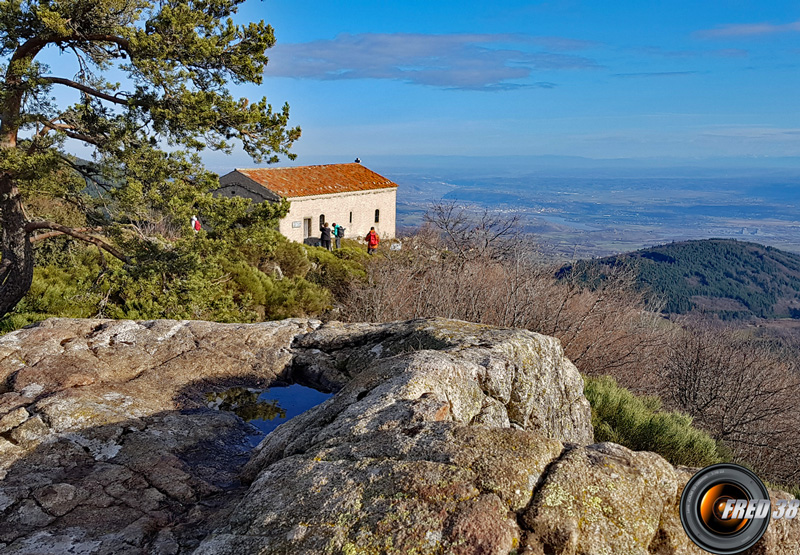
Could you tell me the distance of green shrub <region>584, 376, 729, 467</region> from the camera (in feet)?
22.8

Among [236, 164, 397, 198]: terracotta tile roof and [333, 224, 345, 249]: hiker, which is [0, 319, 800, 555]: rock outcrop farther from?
[333, 224, 345, 249]: hiker

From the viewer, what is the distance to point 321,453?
110 inches

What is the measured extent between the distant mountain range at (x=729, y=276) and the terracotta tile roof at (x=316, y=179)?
37.0 m

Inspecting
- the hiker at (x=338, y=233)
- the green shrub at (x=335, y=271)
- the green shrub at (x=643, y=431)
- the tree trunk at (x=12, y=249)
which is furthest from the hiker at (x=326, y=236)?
the green shrub at (x=643, y=431)

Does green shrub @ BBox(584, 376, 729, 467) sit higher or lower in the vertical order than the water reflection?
lower

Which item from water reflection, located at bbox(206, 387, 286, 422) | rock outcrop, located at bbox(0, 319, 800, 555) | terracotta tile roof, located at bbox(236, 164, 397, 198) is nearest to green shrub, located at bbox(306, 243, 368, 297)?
terracotta tile roof, located at bbox(236, 164, 397, 198)

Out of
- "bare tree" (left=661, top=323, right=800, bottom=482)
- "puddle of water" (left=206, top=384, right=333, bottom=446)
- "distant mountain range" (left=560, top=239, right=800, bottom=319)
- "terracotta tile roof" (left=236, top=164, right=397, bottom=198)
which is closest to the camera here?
"puddle of water" (left=206, top=384, right=333, bottom=446)

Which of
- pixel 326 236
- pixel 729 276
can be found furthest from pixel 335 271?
pixel 729 276

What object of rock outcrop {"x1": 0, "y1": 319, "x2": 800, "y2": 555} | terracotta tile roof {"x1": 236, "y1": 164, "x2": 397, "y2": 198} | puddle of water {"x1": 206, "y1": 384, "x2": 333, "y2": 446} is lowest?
puddle of water {"x1": 206, "y1": 384, "x2": 333, "y2": 446}

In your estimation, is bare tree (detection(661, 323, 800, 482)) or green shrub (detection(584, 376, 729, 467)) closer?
green shrub (detection(584, 376, 729, 467))

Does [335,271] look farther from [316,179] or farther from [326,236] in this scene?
[316,179]

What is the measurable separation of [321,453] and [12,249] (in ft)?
33.3

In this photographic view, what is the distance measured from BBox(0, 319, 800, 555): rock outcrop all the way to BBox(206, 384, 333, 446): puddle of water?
12cm

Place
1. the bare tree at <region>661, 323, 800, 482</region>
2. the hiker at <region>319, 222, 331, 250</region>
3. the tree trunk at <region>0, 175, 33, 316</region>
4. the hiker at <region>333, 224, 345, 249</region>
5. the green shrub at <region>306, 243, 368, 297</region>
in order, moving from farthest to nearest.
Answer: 1. the hiker at <region>333, 224, 345, 249</region>
2. the hiker at <region>319, 222, 331, 250</region>
3. the green shrub at <region>306, 243, 368, 297</region>
4. the bare tree at <region>661, 323, 800, 482</region>
5. the tree trunk at <region>0, 175, 33, 316</region>
